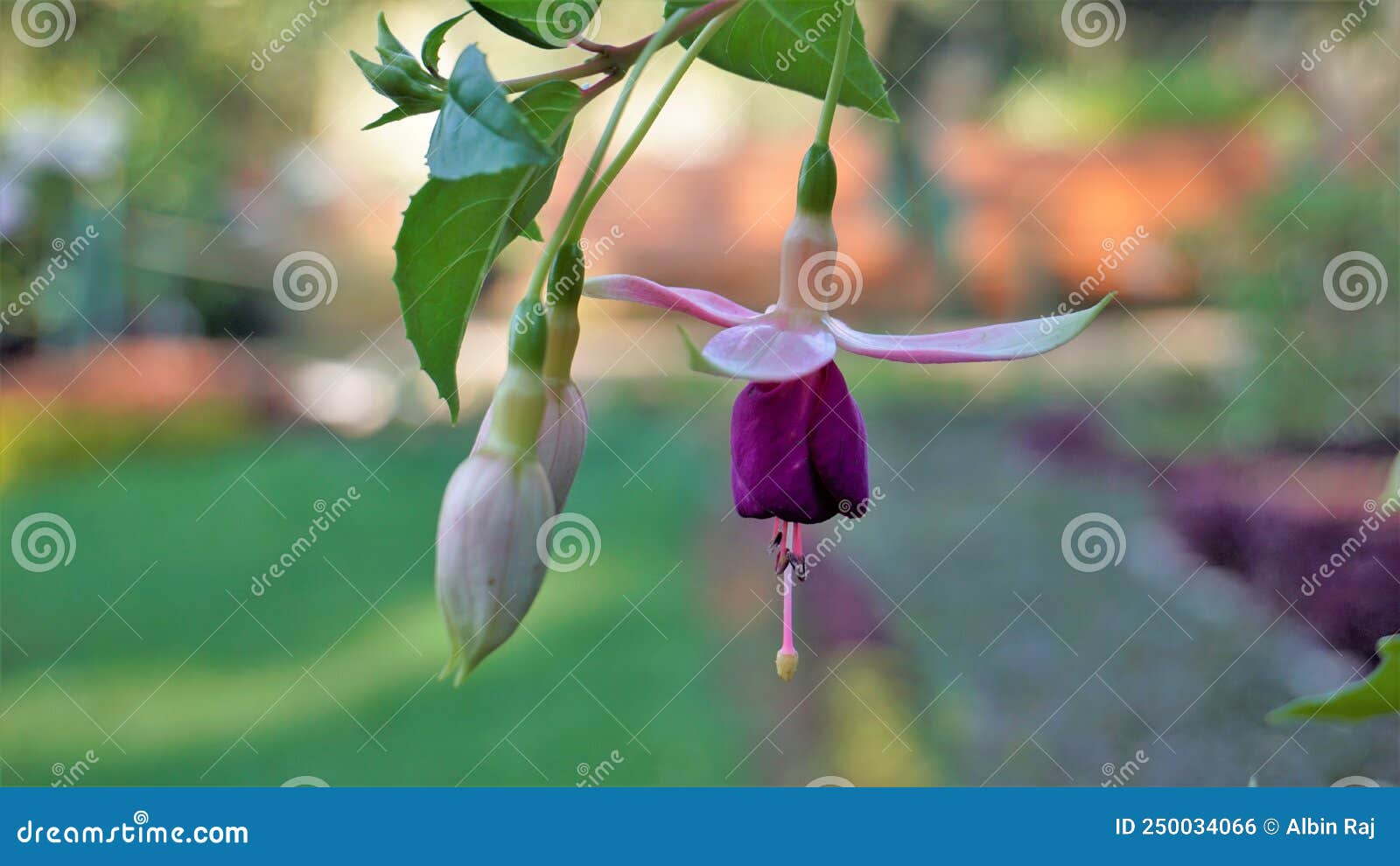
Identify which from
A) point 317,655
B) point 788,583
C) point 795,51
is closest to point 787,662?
point 788,583

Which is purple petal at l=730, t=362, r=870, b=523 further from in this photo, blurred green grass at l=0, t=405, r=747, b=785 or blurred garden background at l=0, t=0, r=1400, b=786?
blurred green grass at l=0, t=405, r=747, b=785

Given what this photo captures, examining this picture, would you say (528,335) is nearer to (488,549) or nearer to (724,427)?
(488,549)

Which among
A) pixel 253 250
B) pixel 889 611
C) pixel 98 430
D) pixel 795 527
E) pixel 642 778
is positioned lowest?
pixel 98 430

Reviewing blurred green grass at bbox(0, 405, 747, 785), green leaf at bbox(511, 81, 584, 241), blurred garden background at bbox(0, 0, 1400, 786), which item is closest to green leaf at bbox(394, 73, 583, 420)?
green leaf at bbox(511, 81, 584, 241)

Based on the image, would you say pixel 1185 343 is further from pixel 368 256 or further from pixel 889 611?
pixel 368 256

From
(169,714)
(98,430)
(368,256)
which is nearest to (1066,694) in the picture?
(169,714)
